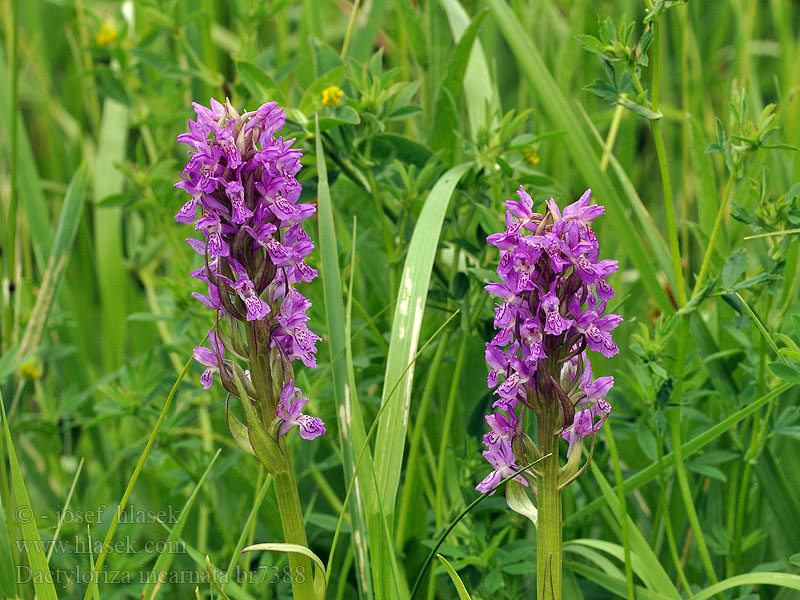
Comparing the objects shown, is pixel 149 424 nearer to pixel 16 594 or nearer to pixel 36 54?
pixel 16 594

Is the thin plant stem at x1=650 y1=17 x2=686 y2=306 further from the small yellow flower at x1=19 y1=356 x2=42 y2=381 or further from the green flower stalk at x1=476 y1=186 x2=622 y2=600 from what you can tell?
the small yellow flower at x1=19 y1=356 x2=42 y2=381

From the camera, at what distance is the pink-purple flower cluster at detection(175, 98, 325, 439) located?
1.30 meters

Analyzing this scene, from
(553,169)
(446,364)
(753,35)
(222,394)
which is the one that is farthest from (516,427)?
(753,35)

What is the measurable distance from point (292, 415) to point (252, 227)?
0.32 meters

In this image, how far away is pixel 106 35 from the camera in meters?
3.01

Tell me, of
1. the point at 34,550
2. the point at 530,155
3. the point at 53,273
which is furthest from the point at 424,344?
the point at 53,273

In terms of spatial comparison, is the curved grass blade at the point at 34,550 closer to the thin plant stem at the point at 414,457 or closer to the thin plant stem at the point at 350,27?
the thin plant stem at the point at 414,457

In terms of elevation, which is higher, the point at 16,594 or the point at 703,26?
the point at 703,26

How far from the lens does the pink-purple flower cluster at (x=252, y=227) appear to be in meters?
1.30

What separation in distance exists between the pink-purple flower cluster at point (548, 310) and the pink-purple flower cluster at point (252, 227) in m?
0.33

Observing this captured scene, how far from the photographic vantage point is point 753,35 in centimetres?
389

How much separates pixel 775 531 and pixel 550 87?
130 centimetres

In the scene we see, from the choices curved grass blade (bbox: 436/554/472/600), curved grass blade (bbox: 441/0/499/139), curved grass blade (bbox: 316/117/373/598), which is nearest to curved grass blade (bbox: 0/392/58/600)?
curved grass blade (bbox: 316/117/373/598)

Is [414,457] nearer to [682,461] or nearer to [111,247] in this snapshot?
[682,461]
